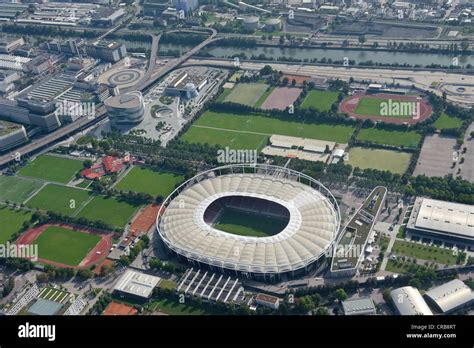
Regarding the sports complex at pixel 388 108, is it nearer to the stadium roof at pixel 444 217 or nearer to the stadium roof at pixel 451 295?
the stadium roof at pixel 444 217

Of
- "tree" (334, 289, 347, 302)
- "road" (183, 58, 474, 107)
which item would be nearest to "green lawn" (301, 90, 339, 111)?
"road" (183, 58, 474, 107)

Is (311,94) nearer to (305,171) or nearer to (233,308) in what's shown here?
(305,171)

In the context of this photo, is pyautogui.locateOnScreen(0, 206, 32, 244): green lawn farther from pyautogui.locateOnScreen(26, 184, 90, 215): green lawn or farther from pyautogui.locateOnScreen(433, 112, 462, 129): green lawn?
pyautogui.locateOnScreen(433, 112, 462, 129): green lawn

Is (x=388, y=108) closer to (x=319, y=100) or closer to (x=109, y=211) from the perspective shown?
(x=319, y=100)

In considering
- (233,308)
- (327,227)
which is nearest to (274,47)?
(327,227)

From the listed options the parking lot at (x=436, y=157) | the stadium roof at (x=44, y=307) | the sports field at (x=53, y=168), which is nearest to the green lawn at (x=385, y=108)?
the parking lot at (x=436, y=157)
